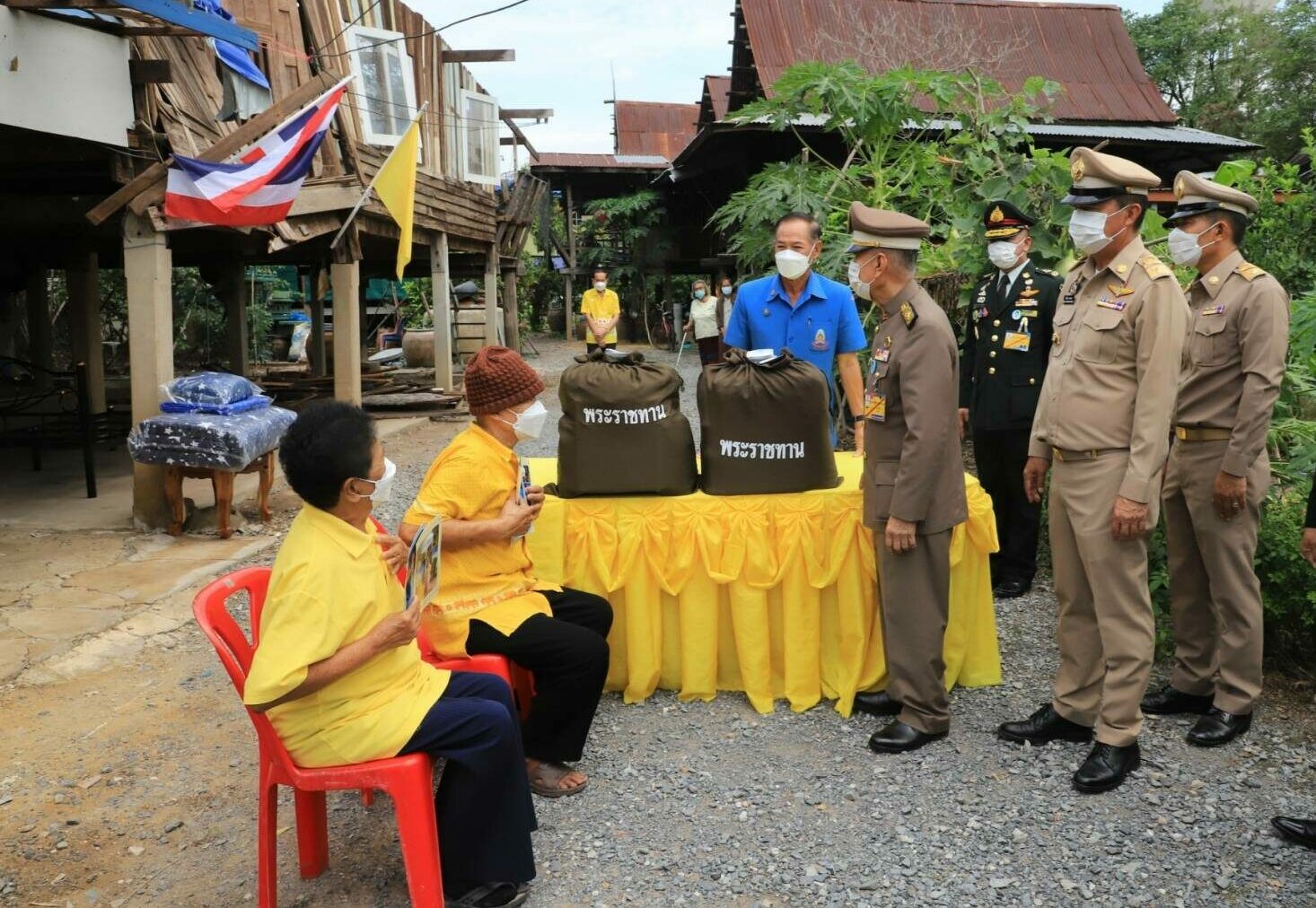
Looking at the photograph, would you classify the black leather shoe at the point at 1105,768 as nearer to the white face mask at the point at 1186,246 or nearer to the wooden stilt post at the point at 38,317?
the white face mask at the point at 1186,246

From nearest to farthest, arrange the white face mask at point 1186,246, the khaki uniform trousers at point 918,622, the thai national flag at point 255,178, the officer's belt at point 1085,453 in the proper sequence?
the officer's belt at point 1085,453
the khaki uniform trousers at point 918,622
the white face mask at point 1186,246
the thai national flag at point 255,178

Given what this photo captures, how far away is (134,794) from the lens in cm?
331

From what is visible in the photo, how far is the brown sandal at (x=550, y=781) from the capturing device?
125 inches

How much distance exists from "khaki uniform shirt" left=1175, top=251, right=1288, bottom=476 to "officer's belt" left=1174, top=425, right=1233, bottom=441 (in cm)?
2

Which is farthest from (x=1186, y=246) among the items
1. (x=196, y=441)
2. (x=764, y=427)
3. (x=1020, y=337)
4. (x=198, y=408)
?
(x=198, y=408)

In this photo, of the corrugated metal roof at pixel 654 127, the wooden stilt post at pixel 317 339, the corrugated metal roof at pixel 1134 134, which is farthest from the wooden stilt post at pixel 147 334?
the corrugated metal roof at pixel 654 127

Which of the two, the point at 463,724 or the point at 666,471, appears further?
the point at 666,471

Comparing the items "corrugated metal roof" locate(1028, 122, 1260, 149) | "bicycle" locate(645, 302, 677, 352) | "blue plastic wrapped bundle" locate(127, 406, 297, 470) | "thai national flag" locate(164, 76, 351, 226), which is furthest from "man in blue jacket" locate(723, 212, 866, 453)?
"bicycle" locate(645, 302, 677, 352)

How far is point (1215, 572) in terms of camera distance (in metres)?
3.43

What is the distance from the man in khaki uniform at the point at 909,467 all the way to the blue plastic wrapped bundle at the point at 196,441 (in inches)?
169

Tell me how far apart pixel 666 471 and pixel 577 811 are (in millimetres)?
1222

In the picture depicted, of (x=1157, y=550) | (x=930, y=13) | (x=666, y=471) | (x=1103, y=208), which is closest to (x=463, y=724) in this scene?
(x=666, y=471)

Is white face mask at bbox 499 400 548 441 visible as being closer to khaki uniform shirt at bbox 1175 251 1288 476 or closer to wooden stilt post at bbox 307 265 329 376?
khaki uniform shirt at bbox 1175 251 1288 476

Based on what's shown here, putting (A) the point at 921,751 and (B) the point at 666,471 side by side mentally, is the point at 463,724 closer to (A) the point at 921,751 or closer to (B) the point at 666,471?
(B) the point at 666,471
